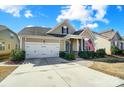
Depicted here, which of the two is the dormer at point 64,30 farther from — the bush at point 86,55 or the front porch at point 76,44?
the bush at point 86,55

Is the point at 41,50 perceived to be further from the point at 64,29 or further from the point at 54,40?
the point at 64,29

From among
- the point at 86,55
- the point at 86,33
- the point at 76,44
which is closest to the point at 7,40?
the point at 76,44

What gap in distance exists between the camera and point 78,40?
22.2 metres

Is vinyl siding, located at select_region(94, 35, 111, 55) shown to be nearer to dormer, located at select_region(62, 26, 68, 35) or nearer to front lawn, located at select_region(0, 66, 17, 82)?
dormer, located at select_region(62, 26, 68, 35)

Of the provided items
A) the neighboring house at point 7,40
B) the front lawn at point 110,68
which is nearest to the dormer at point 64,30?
the neighboring house at point 7,40

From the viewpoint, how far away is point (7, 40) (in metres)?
25.7

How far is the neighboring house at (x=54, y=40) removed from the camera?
61.3ft

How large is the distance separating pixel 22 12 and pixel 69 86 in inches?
564

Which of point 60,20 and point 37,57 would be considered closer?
point 37,57

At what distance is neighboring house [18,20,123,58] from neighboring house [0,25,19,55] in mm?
4647

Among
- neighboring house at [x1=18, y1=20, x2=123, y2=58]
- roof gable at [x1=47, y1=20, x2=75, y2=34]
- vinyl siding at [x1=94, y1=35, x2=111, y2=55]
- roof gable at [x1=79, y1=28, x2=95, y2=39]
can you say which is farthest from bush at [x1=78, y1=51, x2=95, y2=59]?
vinyl siding at [x1=94, y1=35, x2=111, y2=55]
